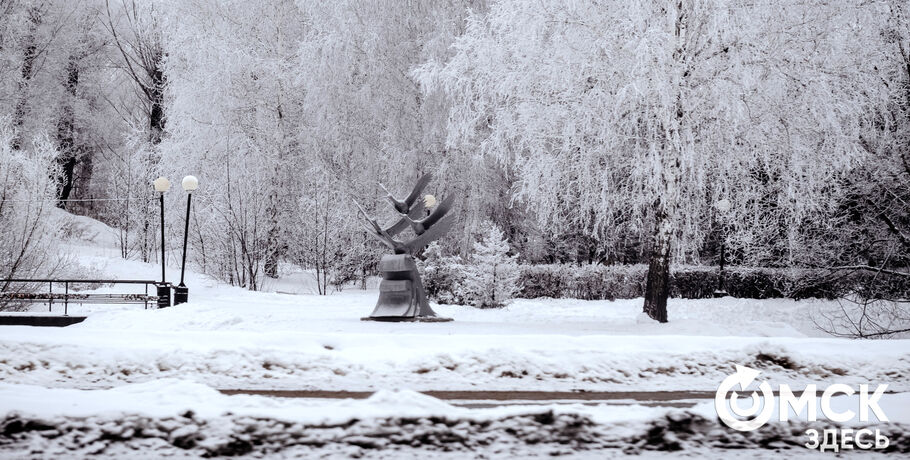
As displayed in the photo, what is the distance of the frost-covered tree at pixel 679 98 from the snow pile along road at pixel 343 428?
8739mm

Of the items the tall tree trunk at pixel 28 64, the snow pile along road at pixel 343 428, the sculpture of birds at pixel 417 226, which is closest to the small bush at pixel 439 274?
the sculpture of birds at pixel 417 226

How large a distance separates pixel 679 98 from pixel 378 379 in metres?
8.93

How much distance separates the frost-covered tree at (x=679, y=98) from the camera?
1416cm

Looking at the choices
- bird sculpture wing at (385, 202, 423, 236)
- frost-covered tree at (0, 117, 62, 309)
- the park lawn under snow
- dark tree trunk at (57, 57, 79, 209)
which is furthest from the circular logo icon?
dark tree trunk at (57, 57, 79, 209)

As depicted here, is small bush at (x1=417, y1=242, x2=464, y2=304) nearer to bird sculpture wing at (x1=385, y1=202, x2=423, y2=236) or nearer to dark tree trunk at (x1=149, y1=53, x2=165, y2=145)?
bird sculpture wing at (x1=385, y1=202, x2=423, y2=236)

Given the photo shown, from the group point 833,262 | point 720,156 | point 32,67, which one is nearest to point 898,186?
point 833,262

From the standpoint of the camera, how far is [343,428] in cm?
546

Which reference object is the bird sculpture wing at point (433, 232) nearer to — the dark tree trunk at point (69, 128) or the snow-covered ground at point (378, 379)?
the snow-covered ground at point (378, 379)

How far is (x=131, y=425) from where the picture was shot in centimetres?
533

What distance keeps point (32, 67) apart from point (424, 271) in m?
25.6

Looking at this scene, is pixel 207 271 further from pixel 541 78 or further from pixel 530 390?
pixel 530 390

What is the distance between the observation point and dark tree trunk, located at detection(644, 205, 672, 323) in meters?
15.4

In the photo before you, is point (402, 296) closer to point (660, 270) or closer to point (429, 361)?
point (660, 270)

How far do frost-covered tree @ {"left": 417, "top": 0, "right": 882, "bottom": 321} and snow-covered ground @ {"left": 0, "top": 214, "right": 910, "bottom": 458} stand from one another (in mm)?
2697
